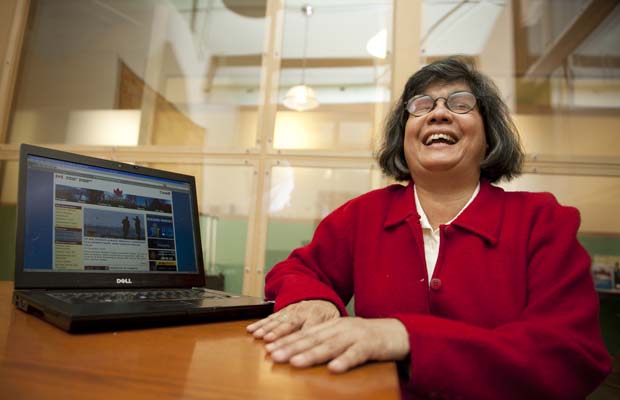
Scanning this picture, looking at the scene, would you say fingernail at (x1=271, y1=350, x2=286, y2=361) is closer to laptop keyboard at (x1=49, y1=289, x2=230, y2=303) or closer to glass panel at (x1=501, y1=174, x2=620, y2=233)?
laptop keyboard at (x1=49, y1=289, x2=230, y2=303)

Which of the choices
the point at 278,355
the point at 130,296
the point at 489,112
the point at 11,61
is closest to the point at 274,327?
the point at 278,355

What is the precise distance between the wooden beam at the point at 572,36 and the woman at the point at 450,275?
1.05 meters

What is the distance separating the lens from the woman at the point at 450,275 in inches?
21.1

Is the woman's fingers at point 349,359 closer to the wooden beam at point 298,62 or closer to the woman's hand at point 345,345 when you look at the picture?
the woman's hand at point 345,345

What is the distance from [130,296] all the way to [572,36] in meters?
2.33

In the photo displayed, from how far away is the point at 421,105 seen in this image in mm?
1097

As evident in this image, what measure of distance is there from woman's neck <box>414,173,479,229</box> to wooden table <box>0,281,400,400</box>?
61 centimetres

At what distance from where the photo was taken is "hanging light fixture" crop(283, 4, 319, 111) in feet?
5.86

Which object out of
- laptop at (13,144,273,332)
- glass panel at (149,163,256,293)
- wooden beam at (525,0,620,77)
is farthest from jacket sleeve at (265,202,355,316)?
wooden beam at (525,0,620,77)

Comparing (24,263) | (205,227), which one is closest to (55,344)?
(24,263)

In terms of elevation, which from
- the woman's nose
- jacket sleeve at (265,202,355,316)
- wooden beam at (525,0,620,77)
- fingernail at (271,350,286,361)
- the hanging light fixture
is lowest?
fingernail at (271,350,286,361)

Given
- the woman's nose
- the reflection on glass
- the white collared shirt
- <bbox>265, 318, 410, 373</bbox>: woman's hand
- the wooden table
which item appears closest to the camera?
the wooden table

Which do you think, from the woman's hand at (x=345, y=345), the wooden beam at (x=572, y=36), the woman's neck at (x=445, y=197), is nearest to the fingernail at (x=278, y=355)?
the woman's hand at (x=345, y=345)

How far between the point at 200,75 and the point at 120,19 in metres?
0.61
